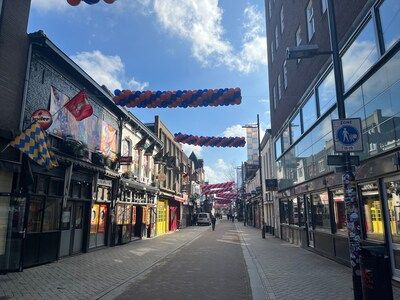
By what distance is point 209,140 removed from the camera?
1847cm

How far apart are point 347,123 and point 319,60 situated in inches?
353

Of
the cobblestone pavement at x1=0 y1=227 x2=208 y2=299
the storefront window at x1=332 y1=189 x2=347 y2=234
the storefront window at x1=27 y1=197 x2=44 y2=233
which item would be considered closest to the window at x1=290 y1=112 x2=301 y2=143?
the storefront window at x1=332 y1=189 x2=347 y2=234

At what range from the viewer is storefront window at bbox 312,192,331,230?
14.5 m

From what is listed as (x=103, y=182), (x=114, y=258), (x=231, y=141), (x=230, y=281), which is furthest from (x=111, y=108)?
(x=230, y=281)

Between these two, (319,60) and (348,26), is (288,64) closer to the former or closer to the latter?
(319,60)

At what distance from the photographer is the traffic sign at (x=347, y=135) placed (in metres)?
6.54

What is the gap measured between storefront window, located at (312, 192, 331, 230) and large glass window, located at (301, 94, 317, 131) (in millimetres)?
3488

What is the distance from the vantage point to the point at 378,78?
9438mm

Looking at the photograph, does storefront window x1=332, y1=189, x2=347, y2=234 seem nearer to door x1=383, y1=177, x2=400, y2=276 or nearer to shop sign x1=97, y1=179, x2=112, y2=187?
door x1=383, y1=177, x2=400, y2=276

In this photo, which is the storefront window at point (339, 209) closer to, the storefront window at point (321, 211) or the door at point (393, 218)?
the storefront window at point (321, 211)

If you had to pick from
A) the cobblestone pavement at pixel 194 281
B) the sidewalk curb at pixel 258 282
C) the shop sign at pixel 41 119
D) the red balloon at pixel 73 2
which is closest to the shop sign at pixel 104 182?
the cobblestone pavement at pixel 194 281

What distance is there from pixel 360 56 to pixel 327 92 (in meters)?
3.40

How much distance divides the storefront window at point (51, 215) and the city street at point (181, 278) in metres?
1.32

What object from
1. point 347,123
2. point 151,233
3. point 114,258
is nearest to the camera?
point 347,123
